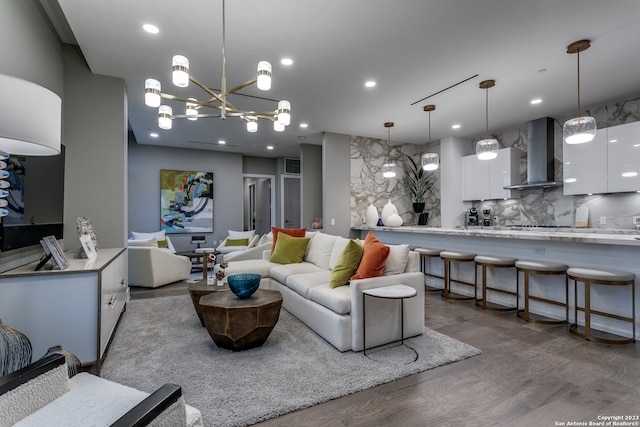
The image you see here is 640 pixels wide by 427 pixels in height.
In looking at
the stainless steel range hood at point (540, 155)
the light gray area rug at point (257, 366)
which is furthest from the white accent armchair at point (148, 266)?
the stainless steel range hood at point (540, 155)

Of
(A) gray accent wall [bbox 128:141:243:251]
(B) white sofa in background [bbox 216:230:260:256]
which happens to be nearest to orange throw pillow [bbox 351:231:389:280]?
(B) white sofa in background [bbox 216:230:260:256]

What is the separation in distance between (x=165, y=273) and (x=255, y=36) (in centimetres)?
400

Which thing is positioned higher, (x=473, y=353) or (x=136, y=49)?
(x=136, y=49)

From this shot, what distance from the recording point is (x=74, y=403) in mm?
1125

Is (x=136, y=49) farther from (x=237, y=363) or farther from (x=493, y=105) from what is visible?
(x=493, y=105)

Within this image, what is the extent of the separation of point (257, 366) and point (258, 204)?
7480 millimetres

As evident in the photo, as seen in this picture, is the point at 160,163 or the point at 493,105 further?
the point at 160,163

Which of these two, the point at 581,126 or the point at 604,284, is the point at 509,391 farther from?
the point at 581,126

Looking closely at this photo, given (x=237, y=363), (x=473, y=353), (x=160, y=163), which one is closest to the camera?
(x=237, y=363)

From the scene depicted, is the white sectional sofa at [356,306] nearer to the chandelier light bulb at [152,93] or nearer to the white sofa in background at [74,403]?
the white sofa in background at [74,403]

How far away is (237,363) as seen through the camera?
243 centimetres

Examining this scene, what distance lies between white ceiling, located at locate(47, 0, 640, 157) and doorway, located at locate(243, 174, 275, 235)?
4.59 m

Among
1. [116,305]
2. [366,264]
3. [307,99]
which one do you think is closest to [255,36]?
[307,99]

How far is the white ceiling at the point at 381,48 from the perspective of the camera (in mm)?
2531
